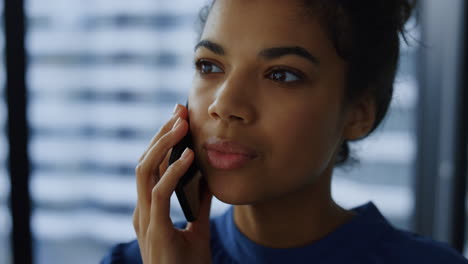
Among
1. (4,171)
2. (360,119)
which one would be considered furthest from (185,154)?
(4,171)

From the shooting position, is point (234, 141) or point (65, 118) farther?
point (65, 118)

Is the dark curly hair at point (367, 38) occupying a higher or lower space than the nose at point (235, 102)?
higher

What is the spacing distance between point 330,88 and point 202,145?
0.89 ft

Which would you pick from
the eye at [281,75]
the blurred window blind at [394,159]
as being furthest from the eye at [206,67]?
the blurred window blind at [394,159]

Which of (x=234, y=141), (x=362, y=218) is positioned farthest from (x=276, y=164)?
(x=362, y=218)

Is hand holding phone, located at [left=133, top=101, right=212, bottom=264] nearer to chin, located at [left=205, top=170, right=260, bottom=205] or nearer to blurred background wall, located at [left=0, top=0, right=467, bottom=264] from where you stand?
chin, located at [left=205, top=170, right=260, bottom=205]

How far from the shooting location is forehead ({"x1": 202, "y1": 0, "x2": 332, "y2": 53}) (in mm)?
758

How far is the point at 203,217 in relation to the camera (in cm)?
94

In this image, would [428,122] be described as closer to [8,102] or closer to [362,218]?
[362,218]

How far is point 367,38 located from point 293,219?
0.42 m

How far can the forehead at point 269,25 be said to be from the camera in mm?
758

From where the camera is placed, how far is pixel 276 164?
760mm

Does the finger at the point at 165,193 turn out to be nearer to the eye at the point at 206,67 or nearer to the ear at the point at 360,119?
the eye at the point at 206,67

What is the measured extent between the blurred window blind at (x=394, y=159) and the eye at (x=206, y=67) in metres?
0.47
